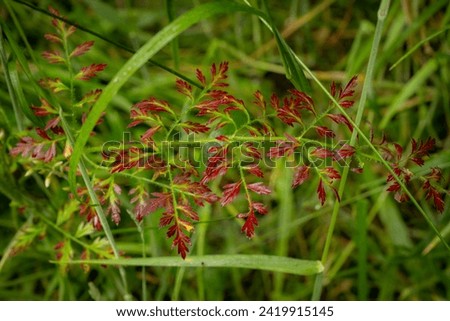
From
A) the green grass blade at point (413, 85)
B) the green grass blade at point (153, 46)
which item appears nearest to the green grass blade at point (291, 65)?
the green grass blade at point (153, 46)

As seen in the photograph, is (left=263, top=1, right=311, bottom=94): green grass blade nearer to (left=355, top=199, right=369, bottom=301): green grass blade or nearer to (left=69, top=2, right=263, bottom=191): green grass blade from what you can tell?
(left=69, top=2, right=263, bottom=191): green grass blade

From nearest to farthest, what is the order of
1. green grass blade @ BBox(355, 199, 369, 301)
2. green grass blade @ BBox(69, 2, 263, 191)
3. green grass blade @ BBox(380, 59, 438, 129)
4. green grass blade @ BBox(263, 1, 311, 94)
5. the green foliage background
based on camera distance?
green grass blade @ BBox(69, 2, 263, 191) < green grass blade @ BBox(263, 1, 311, 94) < green grass blade @ BBox(355, 199, 369, 301) < the green foliage background < green grass blade @ BBox(380, 59, 438, 129)

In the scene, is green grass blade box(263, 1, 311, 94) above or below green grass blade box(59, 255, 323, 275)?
above

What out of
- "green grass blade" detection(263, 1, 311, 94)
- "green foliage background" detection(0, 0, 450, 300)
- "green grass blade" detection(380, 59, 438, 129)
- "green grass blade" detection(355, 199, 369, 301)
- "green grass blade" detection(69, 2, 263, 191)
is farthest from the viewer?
"green grass blade" detection(380, 59, 438, 129)

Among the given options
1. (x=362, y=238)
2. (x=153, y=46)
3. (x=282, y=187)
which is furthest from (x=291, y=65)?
(x=282, y=187)

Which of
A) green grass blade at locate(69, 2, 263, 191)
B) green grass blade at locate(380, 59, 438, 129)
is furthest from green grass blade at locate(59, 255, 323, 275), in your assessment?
green grass blade at locate(380, 59, 438, 129)

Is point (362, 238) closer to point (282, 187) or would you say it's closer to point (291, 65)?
point (282, 187)

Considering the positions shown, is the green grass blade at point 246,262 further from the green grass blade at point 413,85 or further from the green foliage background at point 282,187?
the green grass blade at point 413,85
